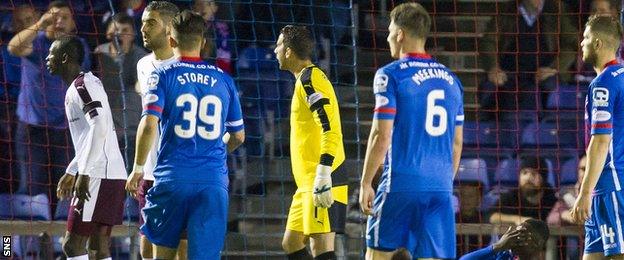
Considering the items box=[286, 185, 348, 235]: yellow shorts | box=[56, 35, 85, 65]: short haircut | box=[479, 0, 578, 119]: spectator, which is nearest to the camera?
box=[286, 185, 348, 235]: yellow shorts

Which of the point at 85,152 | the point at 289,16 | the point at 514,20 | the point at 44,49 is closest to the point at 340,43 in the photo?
the point at 289,16

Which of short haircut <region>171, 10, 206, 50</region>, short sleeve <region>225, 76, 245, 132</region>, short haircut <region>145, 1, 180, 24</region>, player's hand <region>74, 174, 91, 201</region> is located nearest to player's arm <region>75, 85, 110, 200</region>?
player's hand <region>74, 174, 91, 201</region>

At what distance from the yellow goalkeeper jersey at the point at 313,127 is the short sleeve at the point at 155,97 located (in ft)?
4.04

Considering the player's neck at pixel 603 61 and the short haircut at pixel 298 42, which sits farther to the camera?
the short haircut at pixel 298 42

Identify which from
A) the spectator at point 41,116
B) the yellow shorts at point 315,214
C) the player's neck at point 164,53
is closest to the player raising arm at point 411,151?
the yellow shorts at point 315,214

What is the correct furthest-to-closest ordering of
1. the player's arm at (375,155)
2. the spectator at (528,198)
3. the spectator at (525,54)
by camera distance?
the spectator at (525,54), the spectator at (528,198), the player's arm at (375,155)

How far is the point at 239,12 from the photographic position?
1343 centimetres

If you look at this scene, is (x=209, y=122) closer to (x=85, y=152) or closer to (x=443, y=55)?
(x=85, y=152)

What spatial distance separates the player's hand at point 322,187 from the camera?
29.0ft

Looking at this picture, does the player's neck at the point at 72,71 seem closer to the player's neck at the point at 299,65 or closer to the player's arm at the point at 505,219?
the player's neck at the point at 299,65

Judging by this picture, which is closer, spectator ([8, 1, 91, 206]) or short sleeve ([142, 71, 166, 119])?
short sleeve ([142, 71, 166, 119])

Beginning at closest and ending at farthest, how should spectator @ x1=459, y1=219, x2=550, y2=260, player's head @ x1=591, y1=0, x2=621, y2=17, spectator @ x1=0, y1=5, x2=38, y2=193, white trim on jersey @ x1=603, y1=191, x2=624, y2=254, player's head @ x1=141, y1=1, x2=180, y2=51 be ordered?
1. white trim on jersey @ x1=603, y1=191, x2=624, y2=254
2. player's head @ x1=141, y1=1, x2=180, y2=51
3. spectator @ x1=459, y1=219, x2=550, y2=260
4. spectator @ x1=0, y1=5, x2=38, y2=193
5. player's head @ x1=591, y1=0, x2=621, y2=17

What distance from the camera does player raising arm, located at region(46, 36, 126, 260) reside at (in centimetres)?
970

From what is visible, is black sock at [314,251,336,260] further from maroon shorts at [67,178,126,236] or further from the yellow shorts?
maroon shorts at [67,178,126,236]
